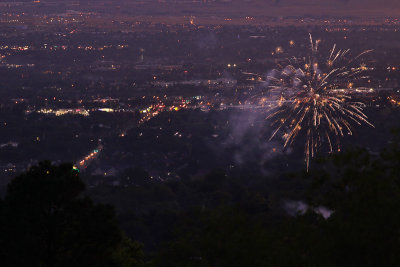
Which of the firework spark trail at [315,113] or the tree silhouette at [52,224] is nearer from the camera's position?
the tree silhouette at [52,224]

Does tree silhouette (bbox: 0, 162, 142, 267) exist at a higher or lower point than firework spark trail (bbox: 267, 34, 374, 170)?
higher

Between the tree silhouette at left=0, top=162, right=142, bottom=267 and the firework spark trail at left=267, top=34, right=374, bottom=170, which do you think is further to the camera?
the firework spark trail at left=267, top=34, right=374, bottom=170

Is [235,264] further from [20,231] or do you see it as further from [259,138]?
[259,138]

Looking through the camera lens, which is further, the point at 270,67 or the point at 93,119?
the point at 270,67

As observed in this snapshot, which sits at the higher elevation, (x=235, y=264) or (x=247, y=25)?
(x=235, y=264)

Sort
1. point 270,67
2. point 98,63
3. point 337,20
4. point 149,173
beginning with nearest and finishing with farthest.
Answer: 1. point 149,173
2. point 270,67
3. point 98,63
4. point 337,20

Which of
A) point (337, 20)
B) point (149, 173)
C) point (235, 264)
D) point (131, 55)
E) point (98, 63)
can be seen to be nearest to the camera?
point (235, 264)

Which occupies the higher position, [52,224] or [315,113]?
[52,224]

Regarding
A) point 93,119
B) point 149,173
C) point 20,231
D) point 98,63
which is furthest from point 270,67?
point 20,231

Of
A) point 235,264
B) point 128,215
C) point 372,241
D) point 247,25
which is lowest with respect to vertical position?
point 247,25

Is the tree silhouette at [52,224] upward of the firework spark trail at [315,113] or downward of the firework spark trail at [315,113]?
upward

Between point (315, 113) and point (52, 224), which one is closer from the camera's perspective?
point (52, 224)
